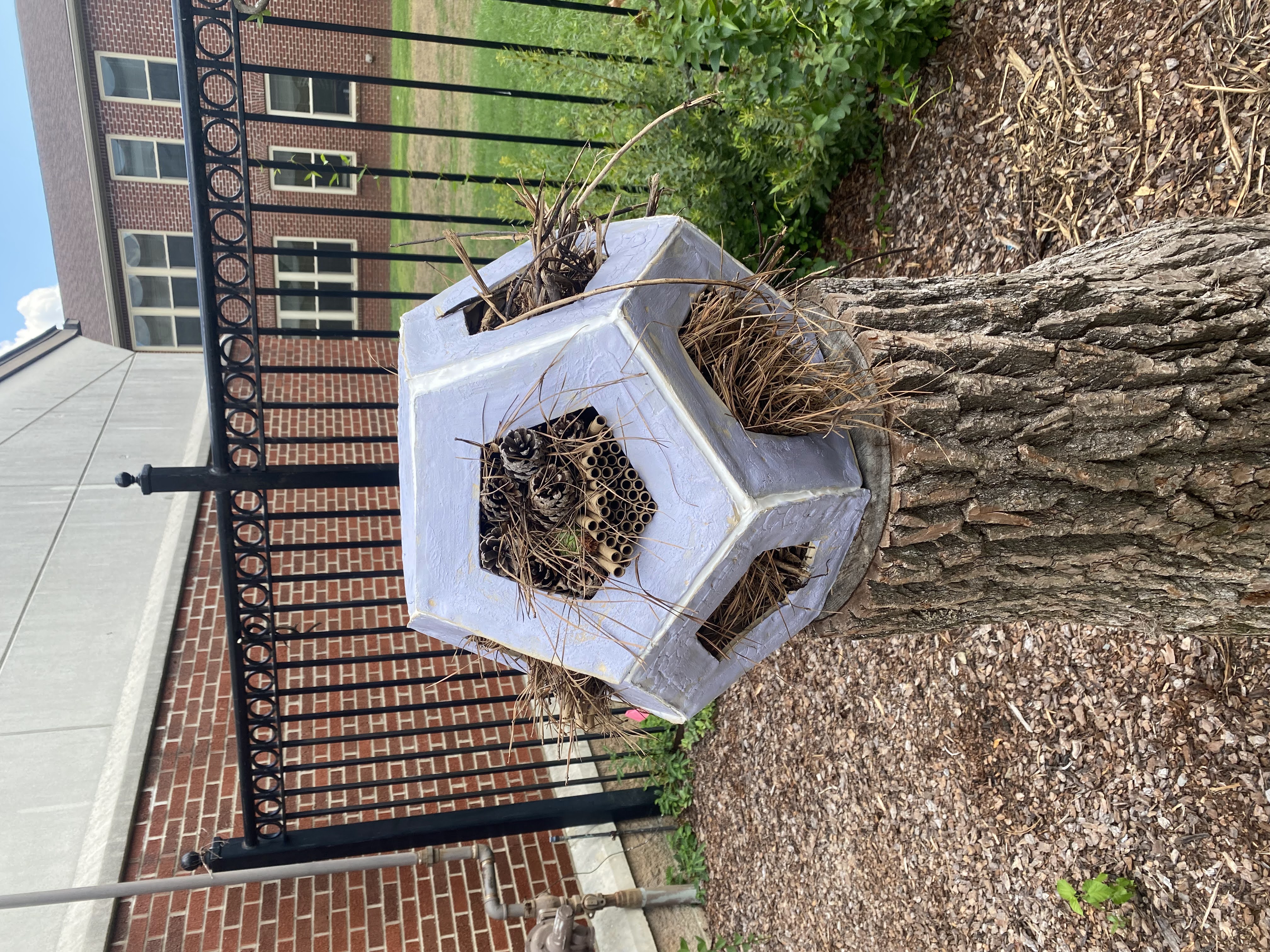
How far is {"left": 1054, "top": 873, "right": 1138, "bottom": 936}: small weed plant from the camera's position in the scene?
2.12 meters

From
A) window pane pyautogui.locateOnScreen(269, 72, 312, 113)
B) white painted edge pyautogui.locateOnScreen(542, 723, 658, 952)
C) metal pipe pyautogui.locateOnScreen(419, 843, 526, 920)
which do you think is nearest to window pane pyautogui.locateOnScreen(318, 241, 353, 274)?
window pane pyautogui.locateOnScreen(269, 72, 312, 113)

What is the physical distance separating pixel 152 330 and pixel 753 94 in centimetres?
1020

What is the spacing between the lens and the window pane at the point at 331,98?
1013 cm

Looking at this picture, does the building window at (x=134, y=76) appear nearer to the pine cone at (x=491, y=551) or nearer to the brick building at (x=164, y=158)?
the brick building at (x=164, y=158)

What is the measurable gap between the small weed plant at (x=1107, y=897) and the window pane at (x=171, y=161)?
1156cm

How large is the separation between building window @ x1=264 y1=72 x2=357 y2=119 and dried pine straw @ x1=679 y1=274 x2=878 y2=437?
1013 centimetres

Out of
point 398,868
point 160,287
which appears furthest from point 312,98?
point 398,868

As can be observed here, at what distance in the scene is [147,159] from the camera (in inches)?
388

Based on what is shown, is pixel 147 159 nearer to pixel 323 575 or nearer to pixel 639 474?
pixel 323 575

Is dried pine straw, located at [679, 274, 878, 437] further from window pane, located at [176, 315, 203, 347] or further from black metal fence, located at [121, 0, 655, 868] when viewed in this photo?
window pane, located at [176, 315, 203, 347]

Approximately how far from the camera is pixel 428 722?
17.2 ft

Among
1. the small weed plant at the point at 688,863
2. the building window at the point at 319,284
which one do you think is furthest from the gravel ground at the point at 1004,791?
the building window at the point at 319,284

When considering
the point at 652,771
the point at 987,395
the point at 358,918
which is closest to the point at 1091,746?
the point at 987,395

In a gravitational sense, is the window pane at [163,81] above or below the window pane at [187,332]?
above
